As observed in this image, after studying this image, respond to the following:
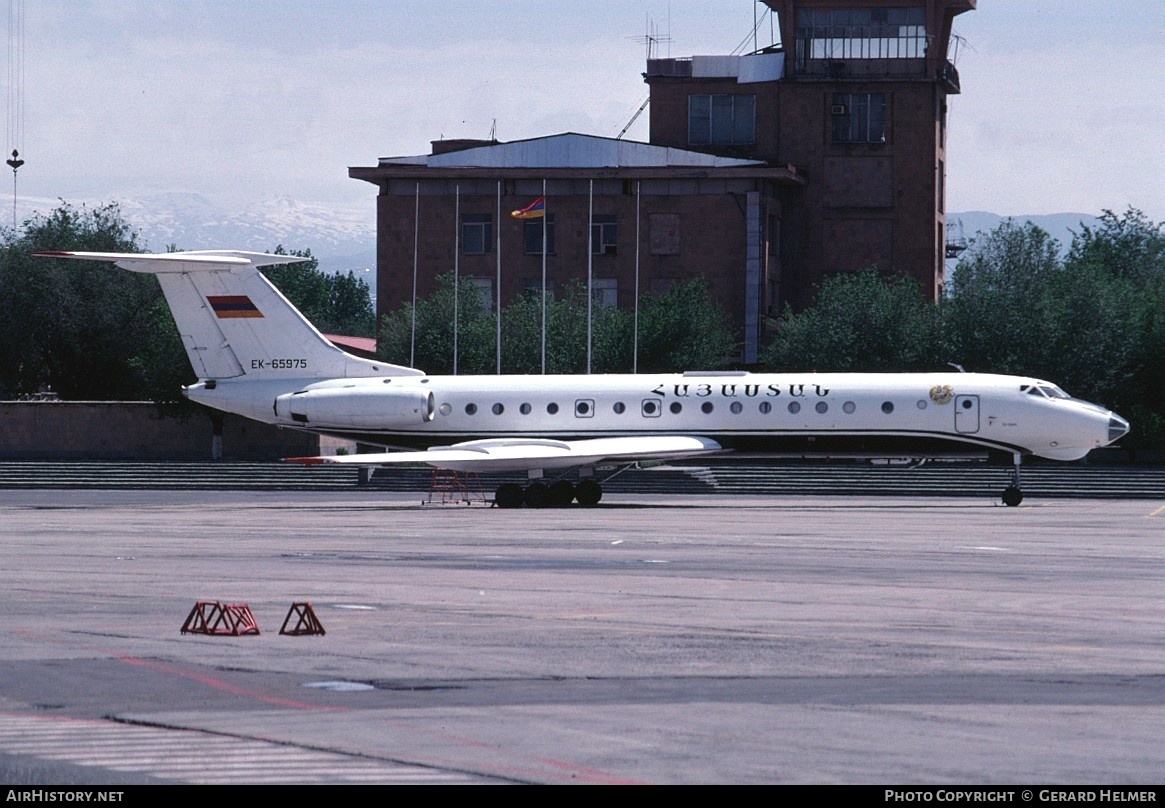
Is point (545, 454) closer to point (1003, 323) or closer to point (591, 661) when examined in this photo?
point (591, 661)

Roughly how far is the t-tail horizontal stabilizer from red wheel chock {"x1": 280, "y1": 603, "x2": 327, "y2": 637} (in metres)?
26.0

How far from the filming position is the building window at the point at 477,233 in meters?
79.2

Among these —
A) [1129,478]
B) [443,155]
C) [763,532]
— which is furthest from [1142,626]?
[443,155]

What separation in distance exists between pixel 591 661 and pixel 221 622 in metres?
4.17

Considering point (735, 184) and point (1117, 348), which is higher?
point (735, 184)

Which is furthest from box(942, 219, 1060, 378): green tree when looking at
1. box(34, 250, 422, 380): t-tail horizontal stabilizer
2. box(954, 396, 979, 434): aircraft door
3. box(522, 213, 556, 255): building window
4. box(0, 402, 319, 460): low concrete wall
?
box(34, 250, 422, 380): t-tail horizontal stabilizer

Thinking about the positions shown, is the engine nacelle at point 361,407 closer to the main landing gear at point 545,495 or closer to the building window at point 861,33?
the main landing gear at point 545,495

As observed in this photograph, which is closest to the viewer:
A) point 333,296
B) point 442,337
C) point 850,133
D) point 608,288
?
point 442,337

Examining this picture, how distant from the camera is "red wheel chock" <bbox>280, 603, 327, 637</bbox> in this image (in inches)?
623

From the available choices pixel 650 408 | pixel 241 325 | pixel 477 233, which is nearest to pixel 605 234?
pixel 477 233

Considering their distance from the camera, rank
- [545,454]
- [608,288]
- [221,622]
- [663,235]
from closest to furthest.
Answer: [221,622] < [545,454] < [663,235] < [608,288]

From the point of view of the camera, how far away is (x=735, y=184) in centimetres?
7700
